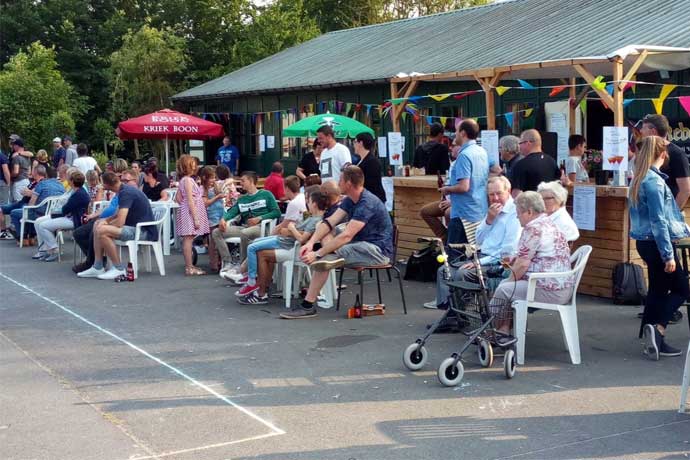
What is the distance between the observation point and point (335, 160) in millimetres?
12547

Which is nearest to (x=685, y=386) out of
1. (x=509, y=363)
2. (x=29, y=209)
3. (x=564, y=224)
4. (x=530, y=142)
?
(x=509, y=363)

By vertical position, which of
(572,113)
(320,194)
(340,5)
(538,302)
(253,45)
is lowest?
(538,302)

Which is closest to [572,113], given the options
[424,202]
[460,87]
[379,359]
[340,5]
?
[424,202]

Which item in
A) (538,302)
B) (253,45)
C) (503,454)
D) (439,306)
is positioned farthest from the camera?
(253,45)

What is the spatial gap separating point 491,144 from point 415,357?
4.73 m

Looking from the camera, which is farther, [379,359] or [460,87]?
[460,87]

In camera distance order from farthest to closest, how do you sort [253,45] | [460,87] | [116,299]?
[253,45]
[460,87]
[116,299]

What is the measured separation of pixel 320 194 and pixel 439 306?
66.4 inches

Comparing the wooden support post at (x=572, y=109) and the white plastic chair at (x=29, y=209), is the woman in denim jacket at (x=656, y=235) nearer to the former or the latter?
the wooden support post at (x=572, y=109)

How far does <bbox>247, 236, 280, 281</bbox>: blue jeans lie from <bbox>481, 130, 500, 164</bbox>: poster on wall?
2.87m

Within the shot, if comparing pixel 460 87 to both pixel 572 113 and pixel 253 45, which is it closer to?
pixel 572 113

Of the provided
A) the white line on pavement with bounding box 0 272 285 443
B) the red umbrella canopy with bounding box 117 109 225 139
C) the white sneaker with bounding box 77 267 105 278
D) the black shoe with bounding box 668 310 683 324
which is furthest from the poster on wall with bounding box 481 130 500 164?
the red umbrella canopy with bounding box 117 109 225 139

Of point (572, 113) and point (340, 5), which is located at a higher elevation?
point (340, 5)

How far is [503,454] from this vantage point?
17.2ft
